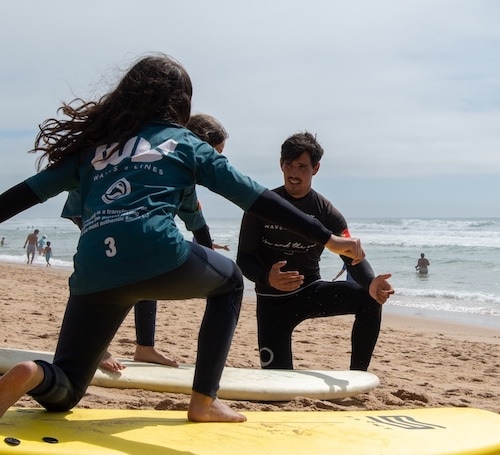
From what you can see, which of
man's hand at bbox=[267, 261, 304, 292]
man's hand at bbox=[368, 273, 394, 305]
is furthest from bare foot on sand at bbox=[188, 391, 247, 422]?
man's hand at bbox=[368, 273, 394, 305]

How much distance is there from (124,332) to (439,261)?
2008 centimetres

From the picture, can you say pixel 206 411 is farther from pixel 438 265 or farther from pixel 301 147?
pixel 438 265

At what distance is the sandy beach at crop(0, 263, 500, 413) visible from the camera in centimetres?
448

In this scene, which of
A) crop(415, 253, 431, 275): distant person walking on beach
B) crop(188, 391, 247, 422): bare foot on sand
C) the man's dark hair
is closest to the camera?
crop(188, 391, 247, 422): bare foot on sand

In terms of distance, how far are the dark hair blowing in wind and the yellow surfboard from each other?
3.31ft

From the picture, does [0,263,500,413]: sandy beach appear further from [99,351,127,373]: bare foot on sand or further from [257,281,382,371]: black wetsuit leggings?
[257,281,382,371]: black wetsuit leggings

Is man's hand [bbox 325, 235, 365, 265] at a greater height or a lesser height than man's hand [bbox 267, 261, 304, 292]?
greater

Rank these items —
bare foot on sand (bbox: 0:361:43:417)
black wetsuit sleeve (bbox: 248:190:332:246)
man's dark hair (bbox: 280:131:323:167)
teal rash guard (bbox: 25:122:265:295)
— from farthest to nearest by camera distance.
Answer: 1. man's dark hair (bbox: 280:131:323:167)
2. black wetsuit sleeve (bbox: 248:190:332:246)
3. teal rash guard (bbox: 25:122:265:295)
4. bare foot on sand (bbox: 0:361:43:417)

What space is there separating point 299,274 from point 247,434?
1.95 meters

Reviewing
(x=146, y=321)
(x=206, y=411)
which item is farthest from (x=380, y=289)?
(x=206, y=411)

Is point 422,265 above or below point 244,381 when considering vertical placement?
above

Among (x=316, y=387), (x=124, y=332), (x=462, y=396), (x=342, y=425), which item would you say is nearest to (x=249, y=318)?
(x=124, y=332)

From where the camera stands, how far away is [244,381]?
436 centimetres

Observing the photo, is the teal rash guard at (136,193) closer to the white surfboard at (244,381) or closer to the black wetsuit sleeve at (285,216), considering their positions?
the black wetsuit sleeve at (285,216)
